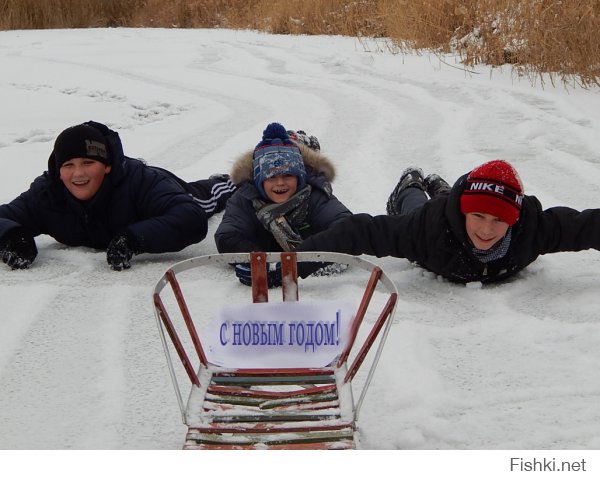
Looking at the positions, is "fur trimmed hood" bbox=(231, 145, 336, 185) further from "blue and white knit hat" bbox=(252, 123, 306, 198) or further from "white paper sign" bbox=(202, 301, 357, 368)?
"white paper sign" bbox=(202, 301, 357, 368)

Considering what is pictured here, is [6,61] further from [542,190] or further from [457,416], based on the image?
[457,416]

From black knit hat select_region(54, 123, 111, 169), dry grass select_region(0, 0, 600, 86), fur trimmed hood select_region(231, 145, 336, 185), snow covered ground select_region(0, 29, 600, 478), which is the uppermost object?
dry grass select_region(0, 0, 600, 86)

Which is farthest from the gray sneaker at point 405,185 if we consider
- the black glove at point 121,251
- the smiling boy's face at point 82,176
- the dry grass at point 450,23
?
the dry grass at point 450,23

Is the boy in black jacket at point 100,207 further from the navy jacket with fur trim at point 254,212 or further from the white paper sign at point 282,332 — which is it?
the white paper sign at point 282,332

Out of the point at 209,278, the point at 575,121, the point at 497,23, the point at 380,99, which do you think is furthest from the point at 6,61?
the point at 209,278

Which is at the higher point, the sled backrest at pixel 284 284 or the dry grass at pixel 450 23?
the dry grass at pixel 450 23

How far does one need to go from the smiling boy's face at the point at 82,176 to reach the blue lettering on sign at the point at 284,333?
1.56 meters

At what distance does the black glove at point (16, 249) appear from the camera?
10.8 feet

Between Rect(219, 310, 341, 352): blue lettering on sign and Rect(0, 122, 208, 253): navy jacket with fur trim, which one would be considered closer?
Rect(219, 310, 341, 352): blue lettering on sign

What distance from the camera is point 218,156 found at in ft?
16.6

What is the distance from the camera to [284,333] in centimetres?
198

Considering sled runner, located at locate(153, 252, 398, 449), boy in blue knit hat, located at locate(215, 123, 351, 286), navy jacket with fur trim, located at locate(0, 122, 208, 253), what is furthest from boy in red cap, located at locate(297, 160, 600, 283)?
sled runner, located at locate(153, 252, 398, 449)

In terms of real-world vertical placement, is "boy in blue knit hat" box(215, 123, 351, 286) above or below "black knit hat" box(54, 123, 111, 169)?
below

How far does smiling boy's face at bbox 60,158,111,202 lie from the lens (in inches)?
131
